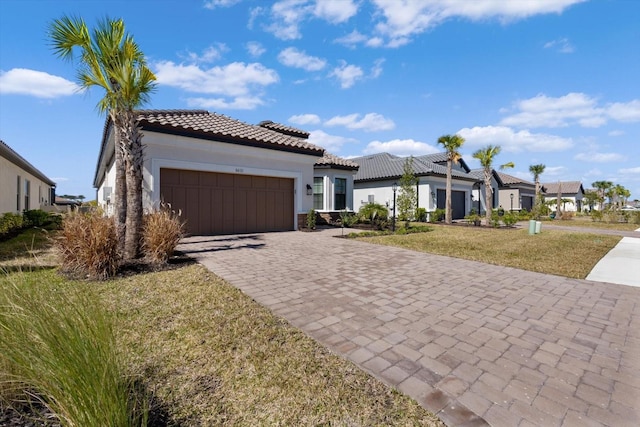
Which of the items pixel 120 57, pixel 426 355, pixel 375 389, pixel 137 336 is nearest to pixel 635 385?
pixel 426 355

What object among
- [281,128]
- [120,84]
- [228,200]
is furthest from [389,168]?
[120,84]

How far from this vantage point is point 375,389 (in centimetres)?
248

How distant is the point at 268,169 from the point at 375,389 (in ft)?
38.5

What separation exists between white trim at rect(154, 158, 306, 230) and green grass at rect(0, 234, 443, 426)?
23.1 feet

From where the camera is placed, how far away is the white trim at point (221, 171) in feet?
33.3

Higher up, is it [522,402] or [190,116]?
[190,116]

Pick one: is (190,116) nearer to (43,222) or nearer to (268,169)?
(268,169)

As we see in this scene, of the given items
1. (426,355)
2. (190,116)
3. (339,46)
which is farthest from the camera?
(339,46)

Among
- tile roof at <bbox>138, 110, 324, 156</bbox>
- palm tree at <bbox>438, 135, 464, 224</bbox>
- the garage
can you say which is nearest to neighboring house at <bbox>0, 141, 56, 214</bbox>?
tile roof at <bbox>138, 110, 324, 156</bbox>

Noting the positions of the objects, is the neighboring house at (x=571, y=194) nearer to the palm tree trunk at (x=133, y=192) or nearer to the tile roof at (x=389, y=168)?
the tile roof at (x=389, y=168)

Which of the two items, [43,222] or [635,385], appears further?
[43,222]

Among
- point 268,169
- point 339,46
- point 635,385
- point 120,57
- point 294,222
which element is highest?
point 339,46

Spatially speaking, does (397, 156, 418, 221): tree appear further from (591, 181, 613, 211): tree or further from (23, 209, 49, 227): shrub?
(591, 181, 613, 211): tree

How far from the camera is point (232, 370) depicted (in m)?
2.71
